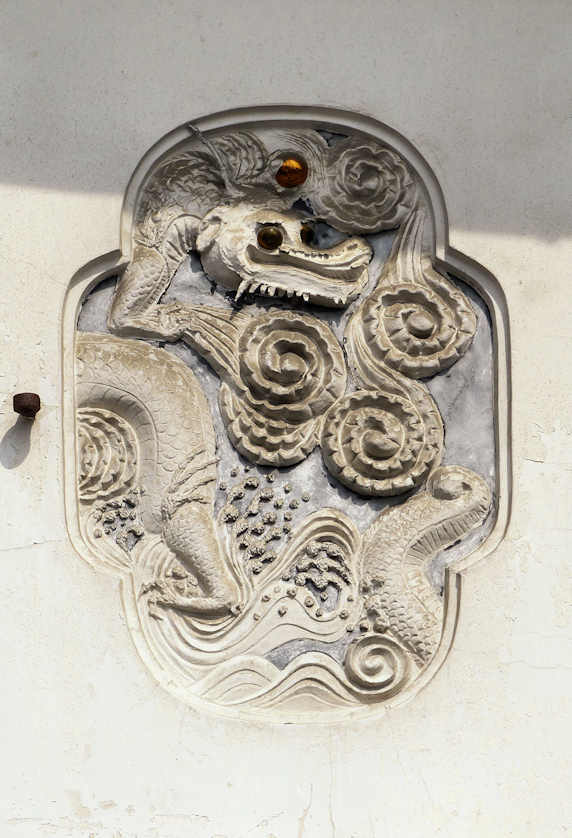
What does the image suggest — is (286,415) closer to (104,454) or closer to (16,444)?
(104,454)

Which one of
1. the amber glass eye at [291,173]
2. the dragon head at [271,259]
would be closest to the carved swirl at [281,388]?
the dragon head at [271,259]

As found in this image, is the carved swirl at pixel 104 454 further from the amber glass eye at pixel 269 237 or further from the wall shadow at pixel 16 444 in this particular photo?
the amber glass eye at pixel 269 237

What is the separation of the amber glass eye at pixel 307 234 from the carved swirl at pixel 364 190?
0.23ft

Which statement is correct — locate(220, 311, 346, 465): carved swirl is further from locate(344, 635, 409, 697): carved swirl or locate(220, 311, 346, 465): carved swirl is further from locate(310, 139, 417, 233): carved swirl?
locate(344, 635, 409, 697): carved swirl

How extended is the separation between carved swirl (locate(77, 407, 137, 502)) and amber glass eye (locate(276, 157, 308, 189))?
104 cm

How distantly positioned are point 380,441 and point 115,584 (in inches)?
41.0

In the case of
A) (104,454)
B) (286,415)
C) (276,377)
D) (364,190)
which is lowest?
(104,454)

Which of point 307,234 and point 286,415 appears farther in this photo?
point 307,234

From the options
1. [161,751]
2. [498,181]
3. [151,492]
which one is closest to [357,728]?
[161,751]

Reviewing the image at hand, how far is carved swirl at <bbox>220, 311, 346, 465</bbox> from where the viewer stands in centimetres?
587

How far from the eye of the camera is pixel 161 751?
17.9 feet

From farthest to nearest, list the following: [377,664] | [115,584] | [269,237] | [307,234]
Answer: [307,234] → [269,237] → [377,664] → [115,584]

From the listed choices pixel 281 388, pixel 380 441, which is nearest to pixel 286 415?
pixel 281 388

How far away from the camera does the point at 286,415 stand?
5914 mm
